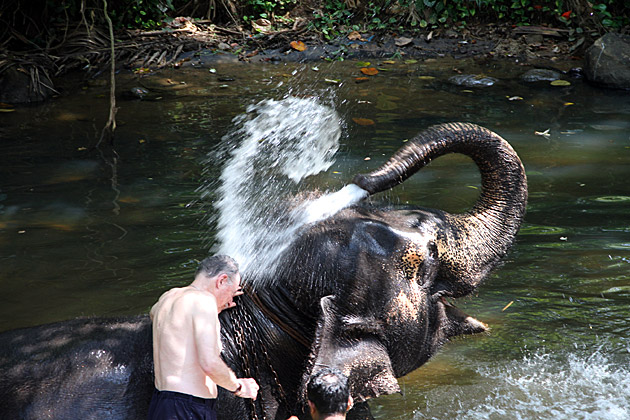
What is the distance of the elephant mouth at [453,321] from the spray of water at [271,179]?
701 mm

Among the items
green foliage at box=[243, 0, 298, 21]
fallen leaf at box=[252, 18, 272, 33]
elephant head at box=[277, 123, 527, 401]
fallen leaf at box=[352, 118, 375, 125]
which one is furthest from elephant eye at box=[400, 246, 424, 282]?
green foliage at box=[243, 0, 298, 21]

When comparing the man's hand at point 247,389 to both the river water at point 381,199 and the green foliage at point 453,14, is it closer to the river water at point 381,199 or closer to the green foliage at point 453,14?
the river water at point 381,199

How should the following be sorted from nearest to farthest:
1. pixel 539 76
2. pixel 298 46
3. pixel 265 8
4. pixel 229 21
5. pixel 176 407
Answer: pixel 176 407 → pixel 539 76 → pixel 298 46 → pixel 229 21 → pixel 265 8

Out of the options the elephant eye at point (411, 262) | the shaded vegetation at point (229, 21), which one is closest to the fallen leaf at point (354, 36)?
the shaded vegetation at point (229, 21)

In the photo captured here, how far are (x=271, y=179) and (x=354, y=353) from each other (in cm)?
453

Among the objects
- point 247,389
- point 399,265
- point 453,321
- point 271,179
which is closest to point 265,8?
point 271,179

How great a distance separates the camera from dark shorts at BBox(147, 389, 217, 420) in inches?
117

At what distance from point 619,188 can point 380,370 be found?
17.0 feet

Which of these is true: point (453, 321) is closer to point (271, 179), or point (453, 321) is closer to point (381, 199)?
point (381, 199)

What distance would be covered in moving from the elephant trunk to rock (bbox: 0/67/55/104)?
30.9 feet

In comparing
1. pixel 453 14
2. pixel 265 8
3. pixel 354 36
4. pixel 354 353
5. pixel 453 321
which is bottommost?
pixel 354 36

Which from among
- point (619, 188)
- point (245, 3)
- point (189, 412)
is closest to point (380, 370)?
point (189, 412)

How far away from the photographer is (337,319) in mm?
3336

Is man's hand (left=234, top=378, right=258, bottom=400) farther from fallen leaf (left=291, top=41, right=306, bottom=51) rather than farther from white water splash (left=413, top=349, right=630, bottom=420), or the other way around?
fallen leaf (left=291, top=41, right=306, bottom=51)
